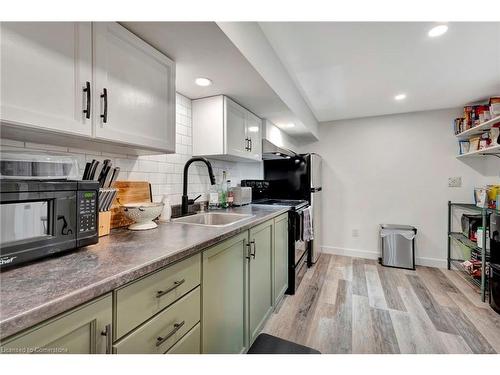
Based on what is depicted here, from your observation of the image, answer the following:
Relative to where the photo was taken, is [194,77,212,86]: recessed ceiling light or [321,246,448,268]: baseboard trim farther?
[321,246,448,268]: baseboard trim

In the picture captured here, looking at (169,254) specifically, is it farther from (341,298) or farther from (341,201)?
(341,201)

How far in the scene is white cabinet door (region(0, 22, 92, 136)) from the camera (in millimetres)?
756

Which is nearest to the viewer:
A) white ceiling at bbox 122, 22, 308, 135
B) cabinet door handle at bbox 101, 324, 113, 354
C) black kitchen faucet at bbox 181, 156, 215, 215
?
cabinet door handle at bbox 101, 324, 113, 354

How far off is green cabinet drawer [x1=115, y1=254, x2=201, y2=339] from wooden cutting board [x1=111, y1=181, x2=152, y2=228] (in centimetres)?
59

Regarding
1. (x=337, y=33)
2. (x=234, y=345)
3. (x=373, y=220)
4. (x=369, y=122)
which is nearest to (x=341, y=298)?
(x=234, y=345)

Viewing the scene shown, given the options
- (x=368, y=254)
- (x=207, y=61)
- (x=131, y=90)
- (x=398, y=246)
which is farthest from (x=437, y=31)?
(x=368, y=254)

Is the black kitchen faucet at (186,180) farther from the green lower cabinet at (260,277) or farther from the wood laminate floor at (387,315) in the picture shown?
the wood laminate floor at (387,315)

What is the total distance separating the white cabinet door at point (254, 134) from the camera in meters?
2.40

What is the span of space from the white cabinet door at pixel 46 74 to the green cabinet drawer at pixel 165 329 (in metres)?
0.79

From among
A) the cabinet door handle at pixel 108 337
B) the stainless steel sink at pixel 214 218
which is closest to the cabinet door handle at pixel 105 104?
the cabinet door handle at pixel 108 337

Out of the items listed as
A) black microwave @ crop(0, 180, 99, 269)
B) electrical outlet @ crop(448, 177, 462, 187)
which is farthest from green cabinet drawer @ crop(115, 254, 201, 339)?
electrical outlet @ crop(448, 177, 462, 187)

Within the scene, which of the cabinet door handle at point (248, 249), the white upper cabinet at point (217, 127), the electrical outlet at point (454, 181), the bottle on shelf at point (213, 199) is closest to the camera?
the cabinet door handle at point (248, 249)

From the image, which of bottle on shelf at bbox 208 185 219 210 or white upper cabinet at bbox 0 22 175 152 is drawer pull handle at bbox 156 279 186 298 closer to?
white upper cabinet at bbox 0 22 175 152

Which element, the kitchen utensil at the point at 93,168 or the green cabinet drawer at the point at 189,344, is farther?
the kitchen utensil at the point at 93,168
